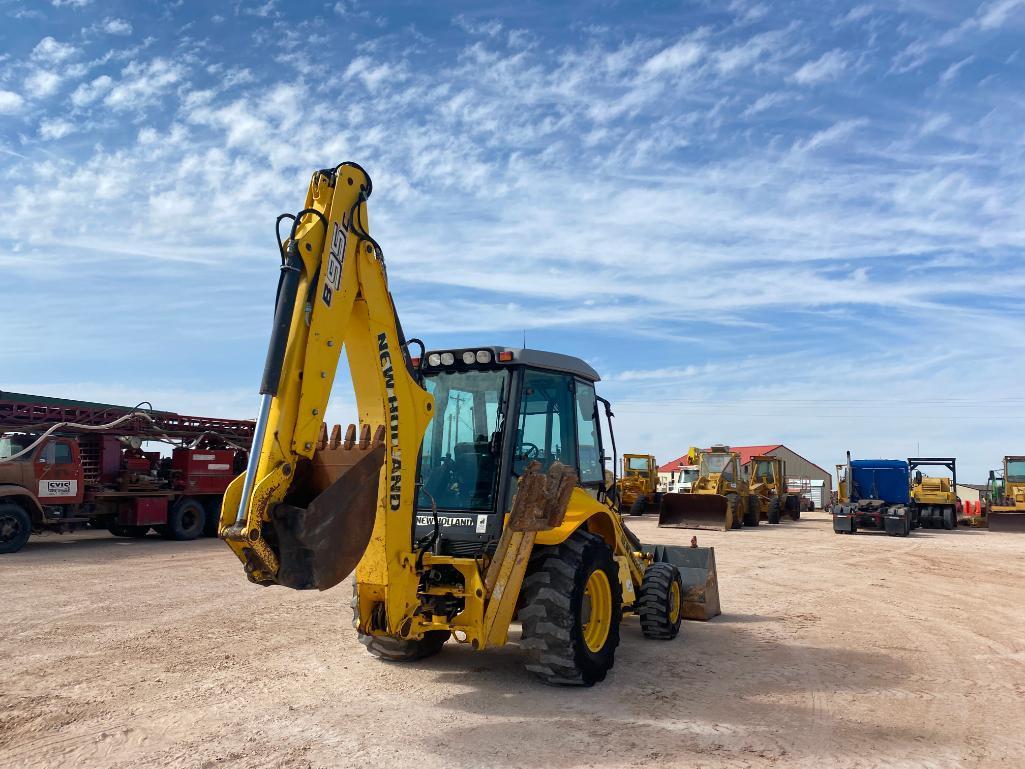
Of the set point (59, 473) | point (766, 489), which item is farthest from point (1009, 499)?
point (59, 473)

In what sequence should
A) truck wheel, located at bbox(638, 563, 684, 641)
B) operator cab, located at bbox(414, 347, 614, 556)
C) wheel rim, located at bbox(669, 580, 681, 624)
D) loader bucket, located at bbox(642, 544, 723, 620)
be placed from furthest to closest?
loader bucket, located at bbox(642, 544, 723, 620) < wheel rim, located at bbox(669, 580, 681, 624) < truck wheel, located at bbox(638, 563, 684, 641) < operator cab, located at bbox(414, 347, 614, 556)

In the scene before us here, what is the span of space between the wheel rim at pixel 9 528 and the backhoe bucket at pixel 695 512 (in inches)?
671

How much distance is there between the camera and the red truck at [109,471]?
16422 mm

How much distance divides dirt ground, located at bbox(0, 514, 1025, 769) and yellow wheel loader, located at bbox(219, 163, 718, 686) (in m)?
0.49

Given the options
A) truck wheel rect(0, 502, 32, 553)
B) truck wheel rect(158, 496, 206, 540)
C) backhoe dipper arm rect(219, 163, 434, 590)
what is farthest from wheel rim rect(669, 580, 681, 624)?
truck wheel rect(158, 496, 206, 540)

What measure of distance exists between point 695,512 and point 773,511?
5.40 m

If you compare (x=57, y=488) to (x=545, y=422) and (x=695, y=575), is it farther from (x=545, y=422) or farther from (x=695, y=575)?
(x=545, y=422)

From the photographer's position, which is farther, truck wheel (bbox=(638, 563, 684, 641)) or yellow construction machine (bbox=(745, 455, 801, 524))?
yellow construction machine (bbox=(745, 455, 801, 524))

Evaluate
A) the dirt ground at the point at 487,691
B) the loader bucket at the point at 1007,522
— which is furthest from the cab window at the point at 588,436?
the loader bucket at the point at 1007,522

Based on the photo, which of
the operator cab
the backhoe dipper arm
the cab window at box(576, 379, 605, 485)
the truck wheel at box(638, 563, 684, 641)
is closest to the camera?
the backhoe dipper arm

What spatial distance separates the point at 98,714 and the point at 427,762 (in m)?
2.43

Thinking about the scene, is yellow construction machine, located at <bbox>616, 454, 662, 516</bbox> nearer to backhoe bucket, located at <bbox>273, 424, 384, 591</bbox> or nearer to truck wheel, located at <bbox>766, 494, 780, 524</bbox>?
truck wheel, located at <bbox>766, 494, 780, 524</bbox>

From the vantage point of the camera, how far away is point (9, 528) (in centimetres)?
1590

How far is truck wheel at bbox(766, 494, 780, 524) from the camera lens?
98.7 ft
